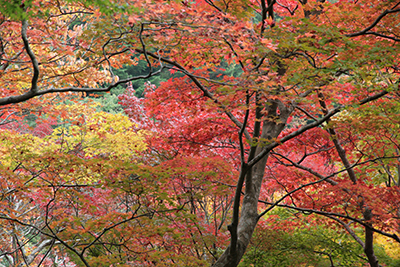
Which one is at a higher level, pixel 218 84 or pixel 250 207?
pixel 218 84

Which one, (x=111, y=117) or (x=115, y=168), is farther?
(x=111, y=117)

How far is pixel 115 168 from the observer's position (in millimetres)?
4238

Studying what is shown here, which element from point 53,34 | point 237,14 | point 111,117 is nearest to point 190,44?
point 237,14

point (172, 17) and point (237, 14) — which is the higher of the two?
point (237, 14)

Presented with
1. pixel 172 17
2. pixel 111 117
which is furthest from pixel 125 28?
pixel 111 117

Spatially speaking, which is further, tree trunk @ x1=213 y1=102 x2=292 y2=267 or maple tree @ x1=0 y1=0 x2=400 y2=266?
tree trunk @ x1=213 y1=102 x2=292 y2=267

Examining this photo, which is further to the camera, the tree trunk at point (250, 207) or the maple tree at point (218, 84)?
the tree trunk at point (250, 207)

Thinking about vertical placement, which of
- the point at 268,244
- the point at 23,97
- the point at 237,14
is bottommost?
the point at 23,97

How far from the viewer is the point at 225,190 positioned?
5273 millimetres

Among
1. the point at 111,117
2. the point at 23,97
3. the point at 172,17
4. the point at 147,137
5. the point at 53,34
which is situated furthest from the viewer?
the point at 111,117

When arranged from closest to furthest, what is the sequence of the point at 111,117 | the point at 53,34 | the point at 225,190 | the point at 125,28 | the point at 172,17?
1. the point at 172,17
2. the point at 125,28
3. the point at 53,34
4. the point at 225,190
5. the point at 111,117

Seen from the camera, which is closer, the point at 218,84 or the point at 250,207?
the point at 218,84

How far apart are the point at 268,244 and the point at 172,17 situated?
493 centimetres

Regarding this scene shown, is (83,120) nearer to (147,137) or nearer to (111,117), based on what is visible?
(111,117)
